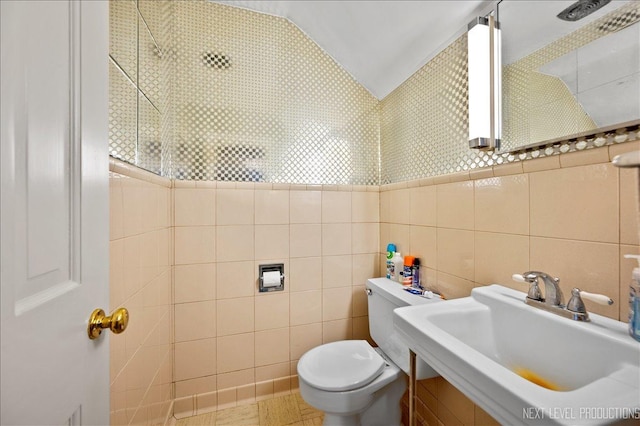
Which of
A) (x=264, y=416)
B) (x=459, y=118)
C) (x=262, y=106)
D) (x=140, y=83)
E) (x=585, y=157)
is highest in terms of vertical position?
(x=262, y=106)

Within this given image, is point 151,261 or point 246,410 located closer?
point 151,261

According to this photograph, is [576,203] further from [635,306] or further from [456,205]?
[456,205]

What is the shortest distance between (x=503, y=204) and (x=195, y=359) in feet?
5.77

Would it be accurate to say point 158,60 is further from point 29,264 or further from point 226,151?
point 29,264

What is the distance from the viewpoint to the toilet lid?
3.86 feet

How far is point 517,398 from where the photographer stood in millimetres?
486

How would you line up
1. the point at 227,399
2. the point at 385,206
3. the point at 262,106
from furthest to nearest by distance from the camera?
1. the point at 385,206
2. the point at 262,106
3. the point at 227,399

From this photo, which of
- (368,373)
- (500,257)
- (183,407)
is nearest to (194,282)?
(183,407)

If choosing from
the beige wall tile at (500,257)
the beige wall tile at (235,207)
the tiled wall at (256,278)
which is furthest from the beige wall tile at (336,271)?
the beige wall tile at (500,257)

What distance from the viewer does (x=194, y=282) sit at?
1510mm

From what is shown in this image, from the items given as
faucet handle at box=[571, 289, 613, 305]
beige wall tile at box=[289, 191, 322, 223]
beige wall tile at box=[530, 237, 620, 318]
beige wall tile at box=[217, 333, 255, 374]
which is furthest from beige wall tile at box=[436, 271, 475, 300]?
beige wall tile at box=[217, 333, 255, 374]

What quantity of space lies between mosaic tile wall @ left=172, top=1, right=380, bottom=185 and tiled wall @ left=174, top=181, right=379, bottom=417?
147 mm

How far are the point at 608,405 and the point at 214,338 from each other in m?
1.62

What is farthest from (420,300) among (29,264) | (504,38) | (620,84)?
(29,264)
